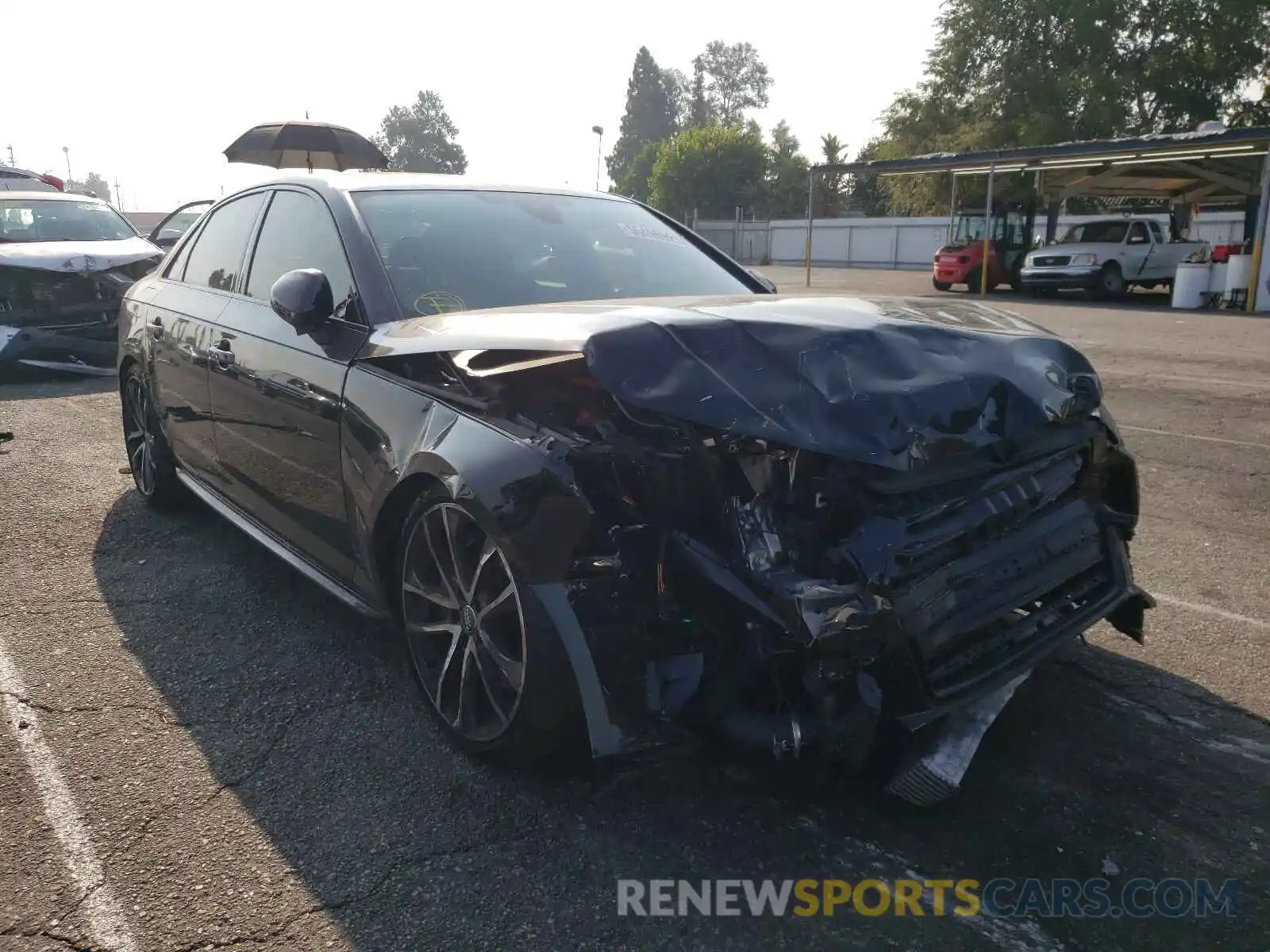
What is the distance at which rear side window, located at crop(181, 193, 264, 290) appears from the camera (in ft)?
13.8

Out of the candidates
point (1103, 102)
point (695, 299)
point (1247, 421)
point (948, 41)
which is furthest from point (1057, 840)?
point (948, 41)

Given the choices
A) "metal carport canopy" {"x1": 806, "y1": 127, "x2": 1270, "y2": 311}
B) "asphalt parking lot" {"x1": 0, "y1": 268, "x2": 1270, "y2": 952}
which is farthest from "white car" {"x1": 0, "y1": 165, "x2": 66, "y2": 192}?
"metal carport canopy" {"x1": 806, "y1": 127, "x2": 1270, "y2": 311}

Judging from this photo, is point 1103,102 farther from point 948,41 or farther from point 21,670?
point 21,670

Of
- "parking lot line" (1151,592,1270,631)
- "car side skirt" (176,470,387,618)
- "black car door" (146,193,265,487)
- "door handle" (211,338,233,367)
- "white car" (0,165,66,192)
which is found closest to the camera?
"car side skirt" (176,470,387,618)

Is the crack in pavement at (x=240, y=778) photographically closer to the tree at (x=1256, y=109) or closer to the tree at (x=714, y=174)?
the tree at (x=1256, y=109)

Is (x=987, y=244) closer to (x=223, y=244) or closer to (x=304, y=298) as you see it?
(x=223, y=244)

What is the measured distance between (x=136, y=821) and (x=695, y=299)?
2.14 m

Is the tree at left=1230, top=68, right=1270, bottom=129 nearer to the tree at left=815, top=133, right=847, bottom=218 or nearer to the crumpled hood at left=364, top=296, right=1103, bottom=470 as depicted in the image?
the tree at left=815, top=133, right=847, bottom=218

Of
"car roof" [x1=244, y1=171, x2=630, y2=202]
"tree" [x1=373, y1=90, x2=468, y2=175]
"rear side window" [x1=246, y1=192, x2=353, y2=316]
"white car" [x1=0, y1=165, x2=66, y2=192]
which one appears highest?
"tree" [x1=373, y1=90, x2=468, y2=175]

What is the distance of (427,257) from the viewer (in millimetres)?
3354

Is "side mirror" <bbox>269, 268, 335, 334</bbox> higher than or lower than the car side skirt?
higher

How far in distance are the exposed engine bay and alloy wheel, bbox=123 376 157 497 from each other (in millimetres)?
3161

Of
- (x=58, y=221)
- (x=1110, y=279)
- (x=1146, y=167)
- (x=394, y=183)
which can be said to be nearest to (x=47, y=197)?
(x=58, y=221)

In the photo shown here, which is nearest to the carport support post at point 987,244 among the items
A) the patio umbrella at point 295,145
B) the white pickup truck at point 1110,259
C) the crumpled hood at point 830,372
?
the white pickup truck at point 1110,259
